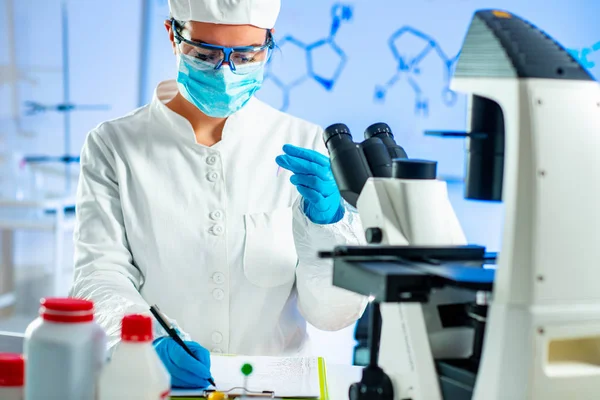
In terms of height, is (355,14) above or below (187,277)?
above

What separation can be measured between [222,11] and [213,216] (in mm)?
498

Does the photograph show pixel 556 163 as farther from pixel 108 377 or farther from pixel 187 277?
pixel 187 277

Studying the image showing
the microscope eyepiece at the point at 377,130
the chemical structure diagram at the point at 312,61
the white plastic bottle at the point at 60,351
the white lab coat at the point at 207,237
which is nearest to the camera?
the white plastic bottle at the point at 60,351

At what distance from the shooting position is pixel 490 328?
2.79 feet

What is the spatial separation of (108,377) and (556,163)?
0.59m

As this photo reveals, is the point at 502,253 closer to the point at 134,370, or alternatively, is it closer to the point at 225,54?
the point at 134,370

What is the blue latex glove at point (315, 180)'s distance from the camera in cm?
150

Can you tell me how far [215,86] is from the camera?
1746 millimetres

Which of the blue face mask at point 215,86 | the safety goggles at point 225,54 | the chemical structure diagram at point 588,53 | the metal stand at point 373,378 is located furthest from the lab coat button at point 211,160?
the chemical structure diagram at point 588,53

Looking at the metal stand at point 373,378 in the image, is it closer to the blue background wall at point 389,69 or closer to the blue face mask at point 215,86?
the blue face mask at point 215,86

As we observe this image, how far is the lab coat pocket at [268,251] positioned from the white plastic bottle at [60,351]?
0.88 m

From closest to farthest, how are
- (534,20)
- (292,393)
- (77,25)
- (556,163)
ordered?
(556,163), (292,393), (534,20), (77,25)

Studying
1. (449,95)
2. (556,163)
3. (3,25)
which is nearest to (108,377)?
(556,163)

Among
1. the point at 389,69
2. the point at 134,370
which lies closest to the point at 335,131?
the point at 134,370
